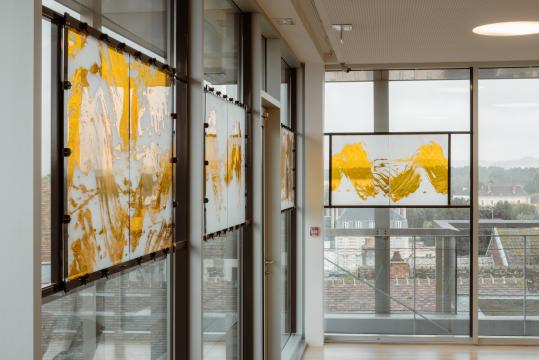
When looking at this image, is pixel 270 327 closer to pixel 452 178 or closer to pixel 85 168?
pixel 452 178

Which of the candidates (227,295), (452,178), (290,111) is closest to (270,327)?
(227,295)

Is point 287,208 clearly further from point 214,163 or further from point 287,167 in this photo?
point 214,163

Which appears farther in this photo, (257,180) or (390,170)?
(390,170)

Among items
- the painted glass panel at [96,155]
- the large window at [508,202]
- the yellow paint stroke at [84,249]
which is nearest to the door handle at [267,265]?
the large window at [508,202]

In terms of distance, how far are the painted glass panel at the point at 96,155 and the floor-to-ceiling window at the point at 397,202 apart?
581 centimetres

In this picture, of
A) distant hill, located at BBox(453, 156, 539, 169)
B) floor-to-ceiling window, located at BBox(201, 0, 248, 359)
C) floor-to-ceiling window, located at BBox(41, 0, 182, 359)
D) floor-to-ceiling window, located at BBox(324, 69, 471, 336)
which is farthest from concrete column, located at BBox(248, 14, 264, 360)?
distant hill, located at BBox(453, 156, 539, 169)

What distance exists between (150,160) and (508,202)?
19.7 ft

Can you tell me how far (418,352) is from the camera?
798 centimetres

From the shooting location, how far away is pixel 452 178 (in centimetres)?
845

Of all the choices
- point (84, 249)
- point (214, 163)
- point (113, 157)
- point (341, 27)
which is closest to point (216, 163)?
point (214, 163)

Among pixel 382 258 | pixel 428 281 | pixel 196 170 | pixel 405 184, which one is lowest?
pixel 428 281

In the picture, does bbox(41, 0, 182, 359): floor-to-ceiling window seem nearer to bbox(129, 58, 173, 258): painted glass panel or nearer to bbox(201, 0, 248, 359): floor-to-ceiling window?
bbox(129, 58, 173, 258): painted glass panel

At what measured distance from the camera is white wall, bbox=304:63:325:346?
8141 mm

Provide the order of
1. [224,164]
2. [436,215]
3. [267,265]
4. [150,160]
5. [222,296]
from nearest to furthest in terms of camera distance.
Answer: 1. [150,160]
2. [224,164]
3. [222,296]
4. [267,265]
5. [436,215]
